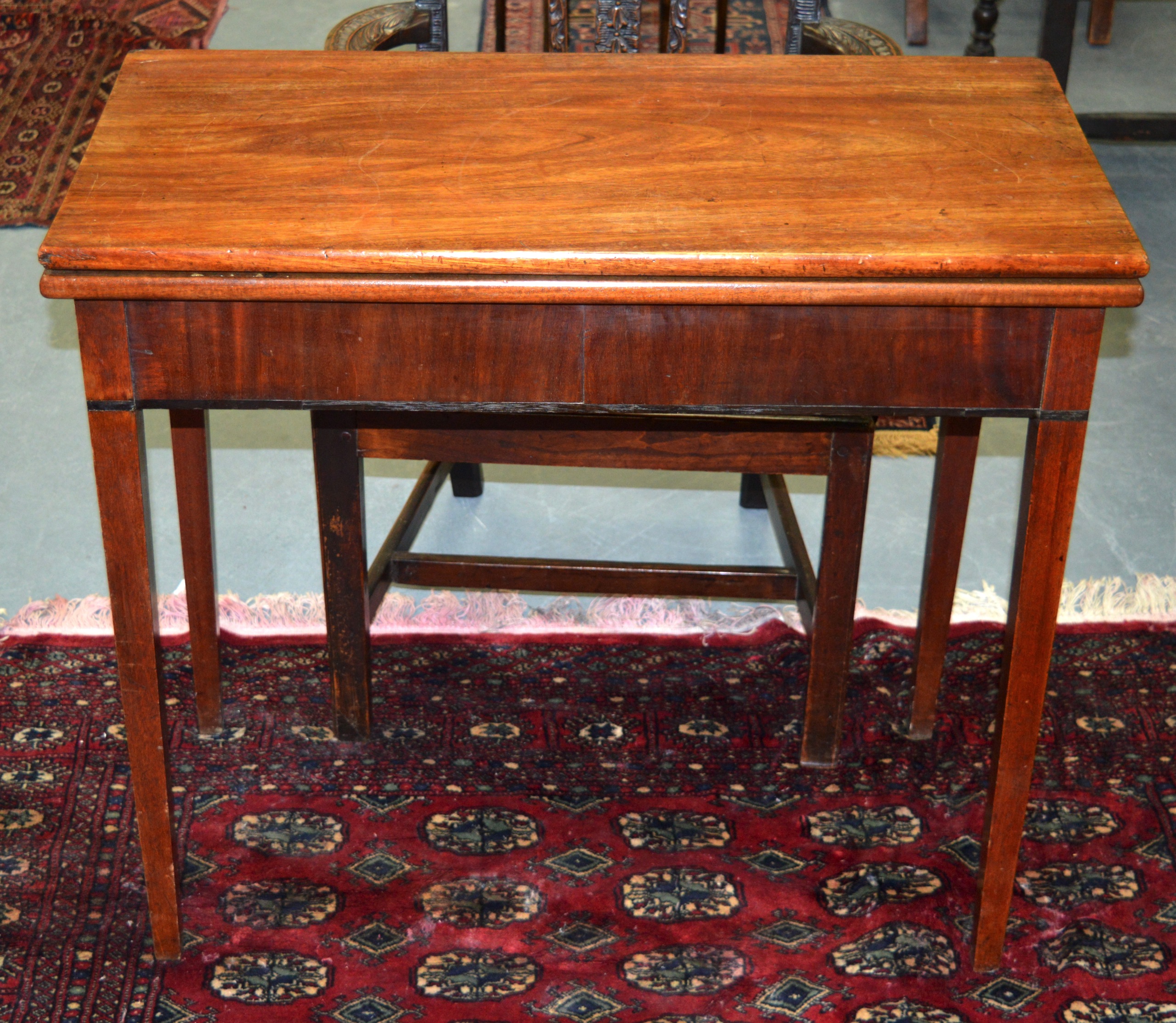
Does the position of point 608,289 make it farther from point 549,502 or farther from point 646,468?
point 549,502

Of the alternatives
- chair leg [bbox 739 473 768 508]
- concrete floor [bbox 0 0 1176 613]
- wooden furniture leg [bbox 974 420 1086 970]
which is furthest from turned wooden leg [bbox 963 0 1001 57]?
wooden furniture leg [bbox 974 420 1086 970]

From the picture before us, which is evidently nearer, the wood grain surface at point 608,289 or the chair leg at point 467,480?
the wood grain surface at point 608,289

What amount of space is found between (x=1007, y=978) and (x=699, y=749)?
550 mm

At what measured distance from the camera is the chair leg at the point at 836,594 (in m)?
1.89

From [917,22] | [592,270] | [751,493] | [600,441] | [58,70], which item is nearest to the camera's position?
[592,270]

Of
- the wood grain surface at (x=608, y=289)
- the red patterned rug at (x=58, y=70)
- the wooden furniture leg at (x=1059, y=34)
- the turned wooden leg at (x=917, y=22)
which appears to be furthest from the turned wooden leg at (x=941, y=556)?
the turned wooden leg at (x=917, y=22)

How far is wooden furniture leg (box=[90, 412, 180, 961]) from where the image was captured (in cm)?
145

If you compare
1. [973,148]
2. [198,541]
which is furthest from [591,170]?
[198,541]

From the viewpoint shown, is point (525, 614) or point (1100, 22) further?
A: point (1100, 22)

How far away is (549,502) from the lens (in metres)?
2.74

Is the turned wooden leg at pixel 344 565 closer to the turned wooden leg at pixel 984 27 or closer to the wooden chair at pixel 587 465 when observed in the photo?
the wooden chair at pixel 587 465

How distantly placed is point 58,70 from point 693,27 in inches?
77.3

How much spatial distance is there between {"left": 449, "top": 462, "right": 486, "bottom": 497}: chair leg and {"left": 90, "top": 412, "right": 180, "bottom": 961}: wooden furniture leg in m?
1.08

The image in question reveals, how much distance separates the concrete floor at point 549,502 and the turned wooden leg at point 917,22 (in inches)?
63.9
